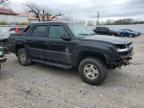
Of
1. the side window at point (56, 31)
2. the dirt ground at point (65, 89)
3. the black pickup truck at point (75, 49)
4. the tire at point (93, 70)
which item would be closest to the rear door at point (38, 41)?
the black pickup truck at point (75, 49)

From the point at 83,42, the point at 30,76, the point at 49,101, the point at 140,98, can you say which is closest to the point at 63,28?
the point at 83,42

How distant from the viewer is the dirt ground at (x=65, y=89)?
4.82 m

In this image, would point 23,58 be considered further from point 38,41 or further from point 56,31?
point 56,31

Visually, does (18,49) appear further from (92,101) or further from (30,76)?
(92,101)

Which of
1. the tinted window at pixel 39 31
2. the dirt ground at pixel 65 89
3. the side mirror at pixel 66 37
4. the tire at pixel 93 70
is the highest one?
the tinted window at pixel 39 31

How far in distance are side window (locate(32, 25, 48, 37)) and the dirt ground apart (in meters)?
1.28

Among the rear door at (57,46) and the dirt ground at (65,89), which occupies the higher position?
the rear door at (57,46)

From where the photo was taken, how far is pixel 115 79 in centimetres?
667

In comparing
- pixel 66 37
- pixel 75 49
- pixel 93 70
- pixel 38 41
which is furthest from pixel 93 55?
pixel 38 41

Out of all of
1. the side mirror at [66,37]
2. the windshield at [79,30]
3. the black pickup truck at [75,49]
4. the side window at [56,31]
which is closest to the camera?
the black pickup truck at [75,49]

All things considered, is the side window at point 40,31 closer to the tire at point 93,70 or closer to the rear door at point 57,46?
the rear door at point 57,46

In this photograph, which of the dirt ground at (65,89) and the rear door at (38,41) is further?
the rear door at (38,41)

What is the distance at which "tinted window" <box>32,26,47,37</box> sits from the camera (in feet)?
24.5

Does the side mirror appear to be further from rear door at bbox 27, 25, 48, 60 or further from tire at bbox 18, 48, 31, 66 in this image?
tire at bbox 18, 48, 31, 66
